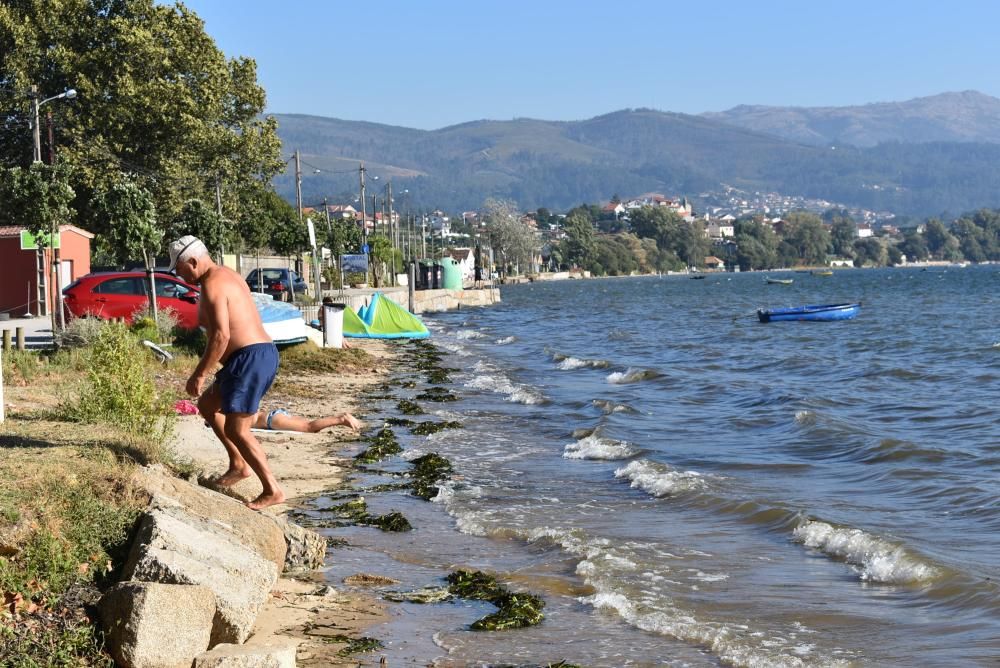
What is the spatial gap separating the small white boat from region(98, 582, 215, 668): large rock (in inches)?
703

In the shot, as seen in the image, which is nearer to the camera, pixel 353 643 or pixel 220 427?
pixel 353 643

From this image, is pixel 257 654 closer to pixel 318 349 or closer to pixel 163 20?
pixel 318 349

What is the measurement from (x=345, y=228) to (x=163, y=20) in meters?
39.1

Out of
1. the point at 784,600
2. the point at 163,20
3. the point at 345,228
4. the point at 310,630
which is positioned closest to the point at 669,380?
the point at 784,600

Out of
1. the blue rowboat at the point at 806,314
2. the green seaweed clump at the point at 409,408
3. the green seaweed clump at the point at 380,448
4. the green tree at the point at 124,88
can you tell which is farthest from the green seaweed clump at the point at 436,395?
the blue rowboat at the point at 806,314

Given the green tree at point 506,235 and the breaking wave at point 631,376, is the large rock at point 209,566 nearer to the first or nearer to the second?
the breaking wave at point 631,376

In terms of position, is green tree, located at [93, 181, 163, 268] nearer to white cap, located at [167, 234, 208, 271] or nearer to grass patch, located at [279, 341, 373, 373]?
grass patch, located at [279, 341, 373, 373]

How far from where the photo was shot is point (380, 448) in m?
15.8

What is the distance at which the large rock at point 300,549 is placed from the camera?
29.8 ft

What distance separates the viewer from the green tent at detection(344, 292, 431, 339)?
3788 cm

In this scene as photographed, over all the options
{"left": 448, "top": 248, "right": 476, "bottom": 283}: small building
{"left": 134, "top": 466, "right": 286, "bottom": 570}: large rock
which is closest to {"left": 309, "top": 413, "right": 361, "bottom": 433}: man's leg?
{"left": 134, "top": 466, "right": 286, "bottom": 570}: large rock

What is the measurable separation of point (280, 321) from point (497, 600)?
669 inches

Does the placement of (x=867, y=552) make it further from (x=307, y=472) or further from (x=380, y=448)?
(x=380, y=448)

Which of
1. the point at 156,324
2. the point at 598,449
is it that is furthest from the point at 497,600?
the point at 156,324
